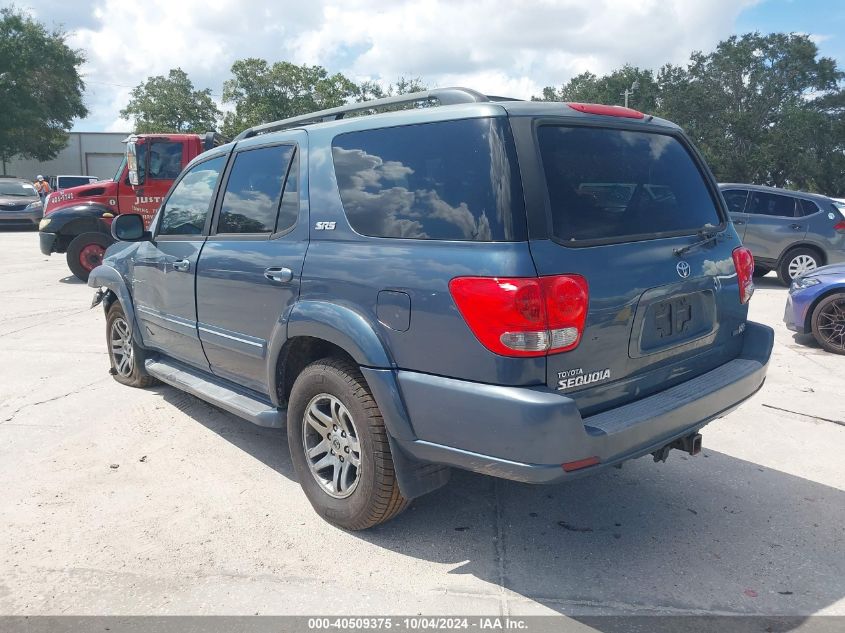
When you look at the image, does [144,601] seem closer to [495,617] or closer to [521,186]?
[495,617]

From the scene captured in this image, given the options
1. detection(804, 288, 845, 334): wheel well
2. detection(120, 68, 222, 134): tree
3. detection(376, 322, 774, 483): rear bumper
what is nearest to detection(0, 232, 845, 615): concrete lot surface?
detection(376, 322, 774, 483): rear bumper

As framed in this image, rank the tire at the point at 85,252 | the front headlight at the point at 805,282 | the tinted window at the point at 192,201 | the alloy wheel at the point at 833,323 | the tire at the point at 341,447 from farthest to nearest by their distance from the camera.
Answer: the tire at the point at 85,252 < the front headlight at the point at 805,282 < the alloy wheel at the point at 833,323 < the tinted window at the point at 192,201 < the tire at the point at 341,447

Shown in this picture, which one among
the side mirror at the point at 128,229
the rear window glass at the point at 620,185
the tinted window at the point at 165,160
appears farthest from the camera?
the tinted window at the point at 165,160

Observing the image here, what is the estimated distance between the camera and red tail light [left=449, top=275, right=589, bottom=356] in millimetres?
2525

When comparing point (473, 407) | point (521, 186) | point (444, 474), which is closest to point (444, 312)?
point (473, 407)

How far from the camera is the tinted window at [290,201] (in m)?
3.56

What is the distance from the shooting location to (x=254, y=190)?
3.96m

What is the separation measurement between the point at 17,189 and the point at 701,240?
80.2ft

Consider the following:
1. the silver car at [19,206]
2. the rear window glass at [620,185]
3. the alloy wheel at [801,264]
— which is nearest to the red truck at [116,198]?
the rear window glass at [620,185]

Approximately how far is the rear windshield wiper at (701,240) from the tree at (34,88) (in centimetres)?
4467

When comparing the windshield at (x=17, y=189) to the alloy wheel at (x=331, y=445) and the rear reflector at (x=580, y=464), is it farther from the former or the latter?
the rear reflector at (x=580, y=464)

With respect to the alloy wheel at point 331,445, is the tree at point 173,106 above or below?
above

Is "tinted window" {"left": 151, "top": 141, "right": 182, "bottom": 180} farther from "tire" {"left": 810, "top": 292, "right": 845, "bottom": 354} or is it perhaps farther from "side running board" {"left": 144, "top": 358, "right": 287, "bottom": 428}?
"tire" {"left": 810, "top": 292, "right": 845, "bottom": 354}

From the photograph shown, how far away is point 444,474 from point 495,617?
641 mm
